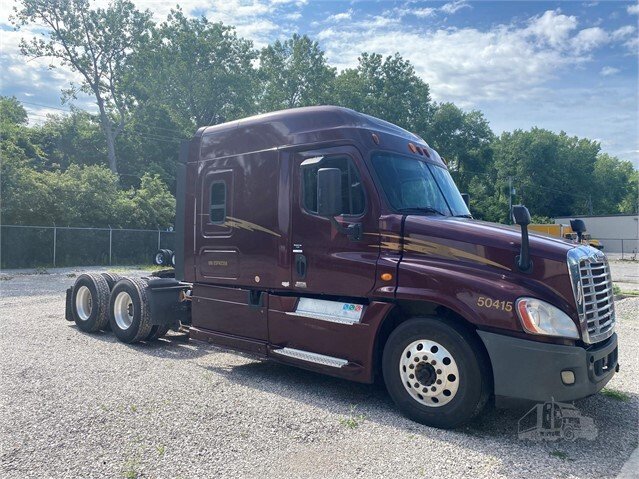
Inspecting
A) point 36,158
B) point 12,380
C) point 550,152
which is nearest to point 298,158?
point 12,380

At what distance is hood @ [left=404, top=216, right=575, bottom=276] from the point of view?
4.62 metres

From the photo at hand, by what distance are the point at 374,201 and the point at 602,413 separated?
318 centimetres

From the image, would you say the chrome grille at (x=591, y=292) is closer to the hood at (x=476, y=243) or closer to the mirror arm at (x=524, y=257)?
the hood at (x=476, y=243)

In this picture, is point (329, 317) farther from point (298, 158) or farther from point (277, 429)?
point (298, 158)

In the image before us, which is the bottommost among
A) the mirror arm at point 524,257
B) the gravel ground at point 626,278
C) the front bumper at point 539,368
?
the gravel ground at point 626,278

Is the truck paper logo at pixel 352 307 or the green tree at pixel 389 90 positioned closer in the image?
the truck paper logo at pixel 352 307

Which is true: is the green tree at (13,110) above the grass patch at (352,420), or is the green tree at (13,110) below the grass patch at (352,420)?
above

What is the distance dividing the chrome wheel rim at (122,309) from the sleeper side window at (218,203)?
2.62 metres

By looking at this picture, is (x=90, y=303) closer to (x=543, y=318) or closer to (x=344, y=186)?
(x=344, y=186)

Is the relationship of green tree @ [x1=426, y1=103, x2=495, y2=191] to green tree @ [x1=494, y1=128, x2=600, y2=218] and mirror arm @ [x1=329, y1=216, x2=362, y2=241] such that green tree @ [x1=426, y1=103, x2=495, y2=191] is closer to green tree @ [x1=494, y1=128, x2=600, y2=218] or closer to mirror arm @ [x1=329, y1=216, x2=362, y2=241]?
green tree @ [x1=494, y1=128, x2=600, y2=218]

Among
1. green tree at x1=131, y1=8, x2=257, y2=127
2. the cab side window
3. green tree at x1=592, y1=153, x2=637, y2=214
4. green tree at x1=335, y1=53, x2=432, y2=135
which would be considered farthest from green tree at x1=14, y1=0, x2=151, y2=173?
green tree at x1=592, y1=153, x2=637, y2=214

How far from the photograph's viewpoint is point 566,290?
4.46 m

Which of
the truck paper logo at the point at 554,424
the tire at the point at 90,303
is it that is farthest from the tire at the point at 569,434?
the tire at the point at 90,303

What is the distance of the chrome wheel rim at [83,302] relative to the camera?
9.27m
